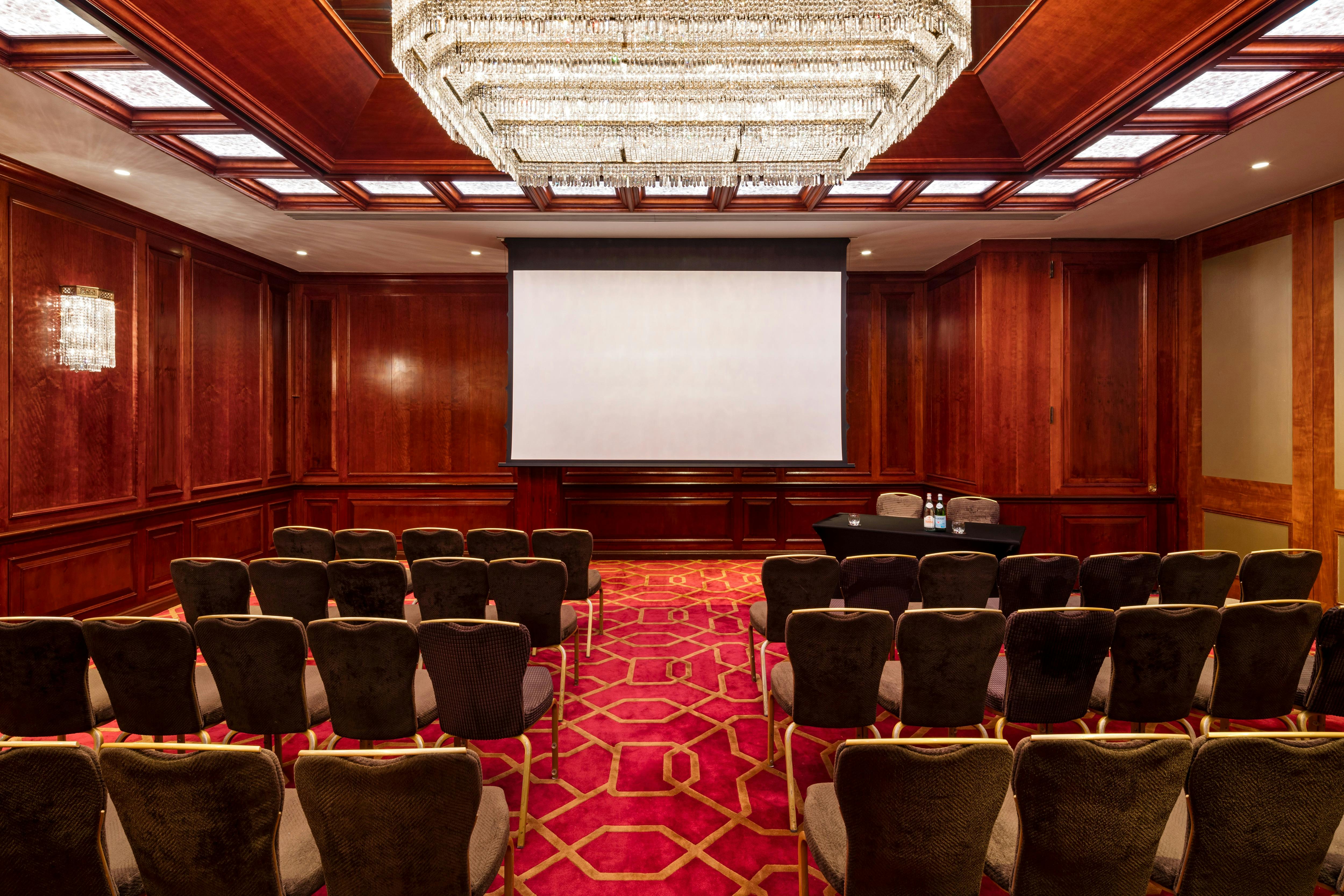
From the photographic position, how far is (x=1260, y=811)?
5.10ft

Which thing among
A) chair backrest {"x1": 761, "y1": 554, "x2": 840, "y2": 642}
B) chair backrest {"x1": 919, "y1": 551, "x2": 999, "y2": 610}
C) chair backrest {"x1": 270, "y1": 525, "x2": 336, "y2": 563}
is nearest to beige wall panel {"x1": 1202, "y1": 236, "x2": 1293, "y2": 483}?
chair backrest {"x1": 919, "y1": 551, "x2": 999, "y2": 610}

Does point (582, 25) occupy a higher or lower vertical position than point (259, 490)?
higher

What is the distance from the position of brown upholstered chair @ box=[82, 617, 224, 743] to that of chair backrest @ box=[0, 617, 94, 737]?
75 mm

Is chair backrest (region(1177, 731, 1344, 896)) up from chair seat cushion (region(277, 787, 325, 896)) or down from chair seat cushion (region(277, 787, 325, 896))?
up

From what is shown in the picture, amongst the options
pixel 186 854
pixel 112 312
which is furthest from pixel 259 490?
pixel 186 854

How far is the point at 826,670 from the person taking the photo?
8.46 ft

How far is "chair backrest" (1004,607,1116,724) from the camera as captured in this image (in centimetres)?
246

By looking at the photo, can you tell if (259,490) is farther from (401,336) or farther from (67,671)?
(67,671)

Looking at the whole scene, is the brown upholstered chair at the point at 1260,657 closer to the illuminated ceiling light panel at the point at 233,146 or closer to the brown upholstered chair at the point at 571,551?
the brown upholstered chair at the point at 571,551

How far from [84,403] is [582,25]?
535 centimetres

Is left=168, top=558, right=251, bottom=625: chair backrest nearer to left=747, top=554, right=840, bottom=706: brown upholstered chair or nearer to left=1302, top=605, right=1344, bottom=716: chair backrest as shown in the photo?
left=747, top=554, right=840, bottom=706: brown upholstered chair

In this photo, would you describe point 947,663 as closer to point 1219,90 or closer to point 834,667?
point 834,667

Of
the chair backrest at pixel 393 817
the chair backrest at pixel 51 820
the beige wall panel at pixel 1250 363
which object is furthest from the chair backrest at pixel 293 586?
the beige wall panel at pixel 1250 363

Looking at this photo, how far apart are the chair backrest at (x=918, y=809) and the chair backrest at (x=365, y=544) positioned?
3701 millimetres
